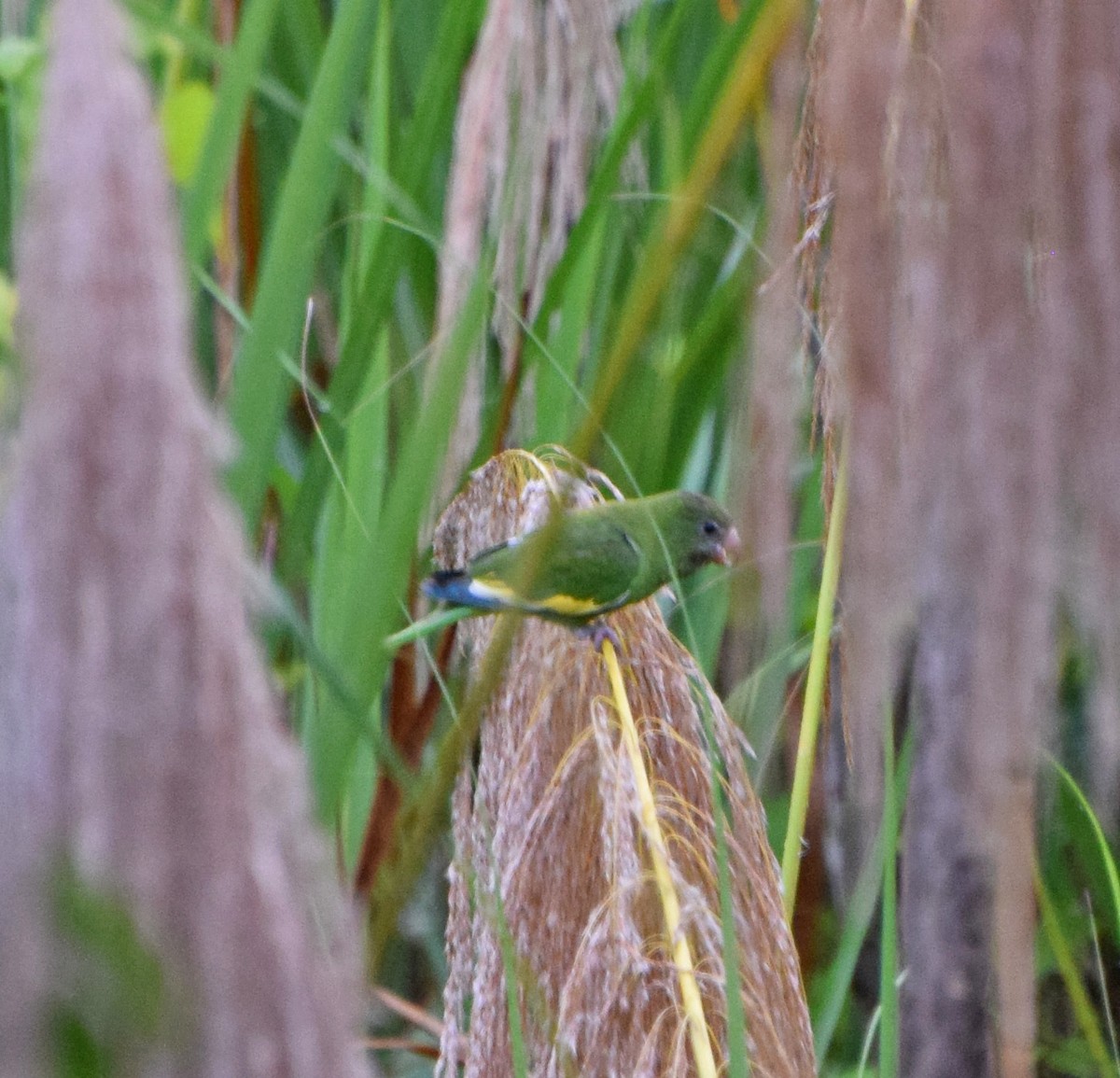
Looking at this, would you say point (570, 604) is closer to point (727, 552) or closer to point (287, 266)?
point (727, 552)

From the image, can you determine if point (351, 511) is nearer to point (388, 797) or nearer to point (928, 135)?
point (388, 797)

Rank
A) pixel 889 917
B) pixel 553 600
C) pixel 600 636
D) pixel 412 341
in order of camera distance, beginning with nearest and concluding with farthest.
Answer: pixel 889 917 < pixel 600 636 < pixel 412 341 < pixel 553 600

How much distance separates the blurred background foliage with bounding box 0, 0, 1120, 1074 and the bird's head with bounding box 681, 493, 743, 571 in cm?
4

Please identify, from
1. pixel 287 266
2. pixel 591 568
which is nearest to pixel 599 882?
pixel 287 266

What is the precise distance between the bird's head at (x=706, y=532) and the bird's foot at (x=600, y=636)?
0.65m

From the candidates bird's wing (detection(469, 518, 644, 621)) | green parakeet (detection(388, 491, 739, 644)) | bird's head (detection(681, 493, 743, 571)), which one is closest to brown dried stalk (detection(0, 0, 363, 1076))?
green parakeet (detection(388, 491, 739, 644))

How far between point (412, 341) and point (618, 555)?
1.32ft

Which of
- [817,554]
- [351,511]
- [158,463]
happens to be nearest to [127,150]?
[158,463]

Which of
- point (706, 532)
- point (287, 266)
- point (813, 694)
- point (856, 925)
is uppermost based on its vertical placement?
point (287, 266)

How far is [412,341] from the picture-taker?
155 cm

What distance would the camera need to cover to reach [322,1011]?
10.4 inches

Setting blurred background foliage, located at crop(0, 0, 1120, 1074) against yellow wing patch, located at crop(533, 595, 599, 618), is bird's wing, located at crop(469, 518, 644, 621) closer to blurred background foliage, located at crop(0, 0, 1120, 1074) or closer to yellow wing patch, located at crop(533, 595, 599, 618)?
yellow wing patch, located at crop(533, 595, 599, 618)

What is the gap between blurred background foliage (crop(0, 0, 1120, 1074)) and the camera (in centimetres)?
82

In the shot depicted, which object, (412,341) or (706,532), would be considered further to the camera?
(706,532)
